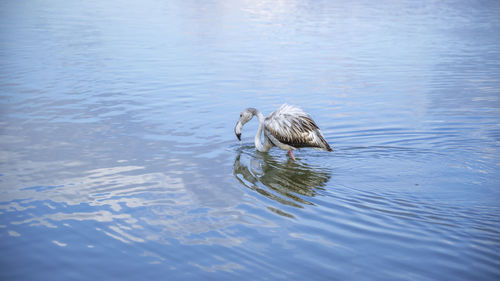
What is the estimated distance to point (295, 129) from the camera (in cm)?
949

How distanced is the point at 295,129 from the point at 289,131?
13 cm

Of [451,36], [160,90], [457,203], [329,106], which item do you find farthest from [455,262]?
[451,36]

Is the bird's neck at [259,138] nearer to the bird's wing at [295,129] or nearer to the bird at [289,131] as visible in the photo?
the bird at [289,131]

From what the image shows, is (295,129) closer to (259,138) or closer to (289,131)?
(289,131)

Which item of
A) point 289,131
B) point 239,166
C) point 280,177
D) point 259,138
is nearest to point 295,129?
point 289,131

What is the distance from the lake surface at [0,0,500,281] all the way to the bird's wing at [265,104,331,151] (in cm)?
42

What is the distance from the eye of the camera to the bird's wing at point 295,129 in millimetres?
9367

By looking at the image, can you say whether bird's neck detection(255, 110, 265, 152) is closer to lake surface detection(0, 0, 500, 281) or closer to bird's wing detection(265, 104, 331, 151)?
bird's wing detection(265, 104, 331, 151)

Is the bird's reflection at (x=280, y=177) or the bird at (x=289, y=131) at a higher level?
the bird at (x=289, y=131)

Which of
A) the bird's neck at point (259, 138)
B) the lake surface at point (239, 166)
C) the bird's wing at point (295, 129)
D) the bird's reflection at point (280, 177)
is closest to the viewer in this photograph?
the lake surface at point (239, 166)

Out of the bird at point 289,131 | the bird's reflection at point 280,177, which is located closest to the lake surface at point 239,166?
the bird's reflection at point 280,177

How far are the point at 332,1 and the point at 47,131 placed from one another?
129 feet

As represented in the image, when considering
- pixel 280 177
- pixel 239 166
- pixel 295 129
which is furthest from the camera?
pixel 295 129

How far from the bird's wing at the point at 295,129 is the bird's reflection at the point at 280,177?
44cm
